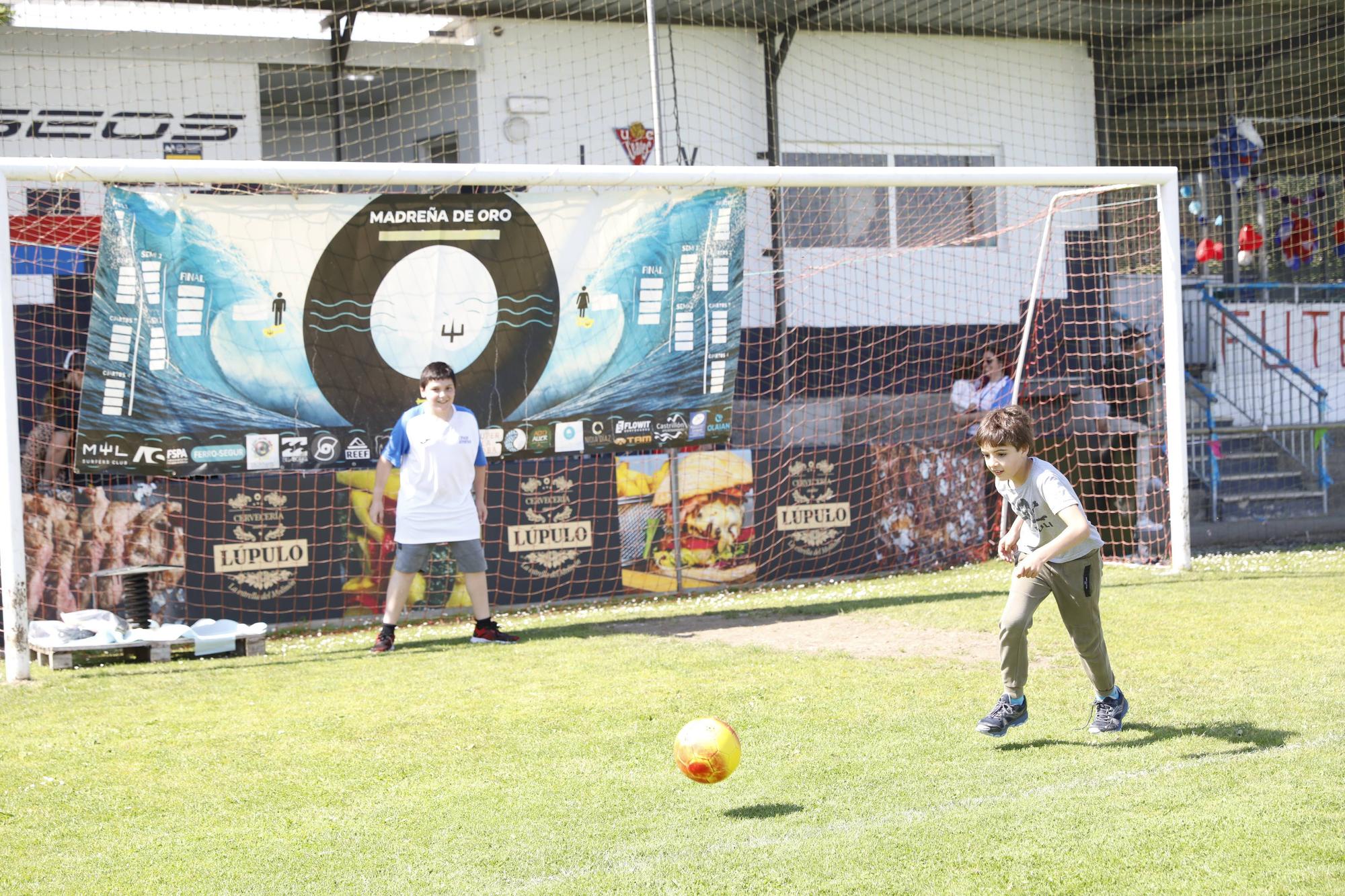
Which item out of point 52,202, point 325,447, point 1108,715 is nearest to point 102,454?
point 325,447

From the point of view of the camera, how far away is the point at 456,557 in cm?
927

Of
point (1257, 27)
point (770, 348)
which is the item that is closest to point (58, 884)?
point (770, 348)

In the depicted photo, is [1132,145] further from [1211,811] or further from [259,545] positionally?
[1211,811]

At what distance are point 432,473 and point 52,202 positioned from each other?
6.92m

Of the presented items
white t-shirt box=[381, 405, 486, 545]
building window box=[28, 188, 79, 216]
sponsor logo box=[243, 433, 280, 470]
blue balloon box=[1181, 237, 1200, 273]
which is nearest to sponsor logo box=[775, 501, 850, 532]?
white t-shirt box=[381, 405, 486, 545]

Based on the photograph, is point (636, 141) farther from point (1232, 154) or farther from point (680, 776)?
point (680, 776)

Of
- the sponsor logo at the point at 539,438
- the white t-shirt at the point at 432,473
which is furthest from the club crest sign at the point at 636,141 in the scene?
the white t-shirt at the point at 432,473

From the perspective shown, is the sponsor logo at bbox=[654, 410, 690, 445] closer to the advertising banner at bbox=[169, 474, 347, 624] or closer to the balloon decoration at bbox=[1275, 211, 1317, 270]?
the advertising banner at bbox=[169, 474, 347, 624]

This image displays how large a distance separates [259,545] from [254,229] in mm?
2630

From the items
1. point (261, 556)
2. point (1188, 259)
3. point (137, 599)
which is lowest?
point (137, 599)

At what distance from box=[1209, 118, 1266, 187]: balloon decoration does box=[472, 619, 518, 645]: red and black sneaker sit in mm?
14501

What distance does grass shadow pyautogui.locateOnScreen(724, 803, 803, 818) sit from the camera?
4.71 m

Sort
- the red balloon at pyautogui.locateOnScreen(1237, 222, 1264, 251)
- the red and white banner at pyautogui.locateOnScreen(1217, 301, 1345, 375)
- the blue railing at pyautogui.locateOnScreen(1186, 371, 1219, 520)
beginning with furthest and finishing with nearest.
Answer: the red and white banner at pyautogui.locateOnScreen(1217, 301, 1345, 375)
the red balloon at pyautogui.locateOnScreen(1237, 222, 1264, 251)
the blue railing at pyautogui.locateOnScreen(1186, 371, 1219, 520)

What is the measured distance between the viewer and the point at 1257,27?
689 inches
